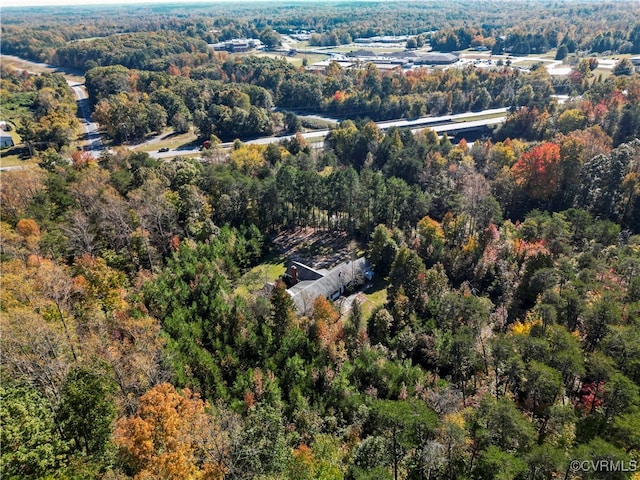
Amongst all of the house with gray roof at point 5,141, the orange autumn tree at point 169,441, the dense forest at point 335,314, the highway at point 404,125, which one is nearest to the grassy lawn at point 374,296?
the dense forest at point 335,314

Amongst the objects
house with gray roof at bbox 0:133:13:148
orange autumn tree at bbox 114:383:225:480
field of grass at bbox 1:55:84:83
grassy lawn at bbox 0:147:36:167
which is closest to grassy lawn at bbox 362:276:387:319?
orange autumn tree at bbox 114:383:225:480

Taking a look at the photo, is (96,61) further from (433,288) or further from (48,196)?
(433,288)

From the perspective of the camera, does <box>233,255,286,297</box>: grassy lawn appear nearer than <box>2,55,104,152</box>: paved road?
Yes

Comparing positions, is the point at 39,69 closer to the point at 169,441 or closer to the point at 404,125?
the point at 404,125

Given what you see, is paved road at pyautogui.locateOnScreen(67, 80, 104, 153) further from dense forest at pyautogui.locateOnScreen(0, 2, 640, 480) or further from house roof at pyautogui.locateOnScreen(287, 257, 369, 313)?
house roof at pyautogui.locateOnScreen(287, 257, 369, 313)

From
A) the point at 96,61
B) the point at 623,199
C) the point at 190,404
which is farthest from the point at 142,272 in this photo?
the point at 96,61

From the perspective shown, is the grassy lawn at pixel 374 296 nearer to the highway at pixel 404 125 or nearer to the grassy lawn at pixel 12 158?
the highway at pixel 404 125

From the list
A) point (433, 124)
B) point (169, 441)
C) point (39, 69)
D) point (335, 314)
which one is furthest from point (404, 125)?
point (39, 69)
